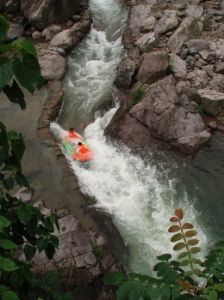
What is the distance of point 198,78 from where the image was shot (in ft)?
30.3

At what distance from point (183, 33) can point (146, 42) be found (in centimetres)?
94

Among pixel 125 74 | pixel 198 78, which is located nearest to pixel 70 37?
pixel 125 74

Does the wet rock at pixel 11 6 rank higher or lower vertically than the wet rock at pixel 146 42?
higher

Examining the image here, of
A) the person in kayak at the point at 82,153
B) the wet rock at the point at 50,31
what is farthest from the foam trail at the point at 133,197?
the wet rock at the point at 50,31

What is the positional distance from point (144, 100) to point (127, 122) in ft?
2.02

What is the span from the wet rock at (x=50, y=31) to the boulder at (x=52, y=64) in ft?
2.40

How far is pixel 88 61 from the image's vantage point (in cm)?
1110

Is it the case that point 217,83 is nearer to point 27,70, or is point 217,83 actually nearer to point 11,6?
point 11,6

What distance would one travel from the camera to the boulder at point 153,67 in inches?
376

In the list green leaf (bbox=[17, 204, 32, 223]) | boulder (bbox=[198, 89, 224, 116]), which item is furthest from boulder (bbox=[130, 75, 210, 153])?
green leaf (bbox=[17, 204, 32, 223])

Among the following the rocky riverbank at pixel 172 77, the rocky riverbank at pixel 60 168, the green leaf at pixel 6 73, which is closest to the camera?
the green leaf at pixel 6 73

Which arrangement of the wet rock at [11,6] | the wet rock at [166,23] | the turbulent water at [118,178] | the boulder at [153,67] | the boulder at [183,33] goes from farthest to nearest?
the wet rock at [11,6], the wet rock at [166,23], the boulder at [183,33], the boulder at [153,67], the turbulent water at [118,178]

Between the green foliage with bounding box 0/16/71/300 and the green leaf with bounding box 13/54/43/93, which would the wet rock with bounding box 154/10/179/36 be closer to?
the green foliage with bounding box 0/16/71/300

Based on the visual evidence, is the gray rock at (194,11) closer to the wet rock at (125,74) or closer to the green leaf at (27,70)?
the wet rock at (125,74)
